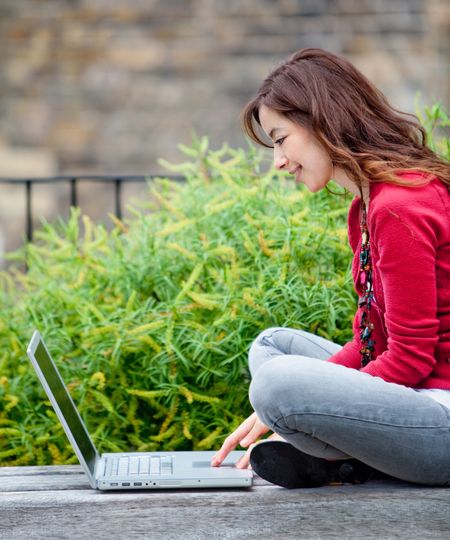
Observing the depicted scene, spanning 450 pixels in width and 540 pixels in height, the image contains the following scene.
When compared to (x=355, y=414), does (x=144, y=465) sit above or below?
below

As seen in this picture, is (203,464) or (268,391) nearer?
(268,391)

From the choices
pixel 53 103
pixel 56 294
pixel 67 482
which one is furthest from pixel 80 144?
pixel 67 482

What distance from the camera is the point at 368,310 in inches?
89.1

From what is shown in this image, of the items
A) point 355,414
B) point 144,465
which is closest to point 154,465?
point 144,465

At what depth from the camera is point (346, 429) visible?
2.06 metres

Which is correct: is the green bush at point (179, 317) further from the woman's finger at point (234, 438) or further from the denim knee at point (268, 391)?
the denim knee at point (268, 391)

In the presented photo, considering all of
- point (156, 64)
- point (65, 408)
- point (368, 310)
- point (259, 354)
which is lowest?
point (65, 408)

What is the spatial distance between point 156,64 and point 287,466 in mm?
6821

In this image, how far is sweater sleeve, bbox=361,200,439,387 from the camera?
2.01 meters

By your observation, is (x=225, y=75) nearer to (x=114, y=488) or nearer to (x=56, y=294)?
(x=56, y=294)

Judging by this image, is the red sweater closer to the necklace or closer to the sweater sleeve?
the sweater sleeve

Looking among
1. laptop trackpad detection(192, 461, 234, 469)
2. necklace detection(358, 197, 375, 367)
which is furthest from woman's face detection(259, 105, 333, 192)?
laptop trackpad detection(192, 461, 234, 469)

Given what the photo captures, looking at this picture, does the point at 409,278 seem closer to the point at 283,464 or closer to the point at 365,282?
the point at 365,282

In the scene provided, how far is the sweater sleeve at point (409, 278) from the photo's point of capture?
2014mm
